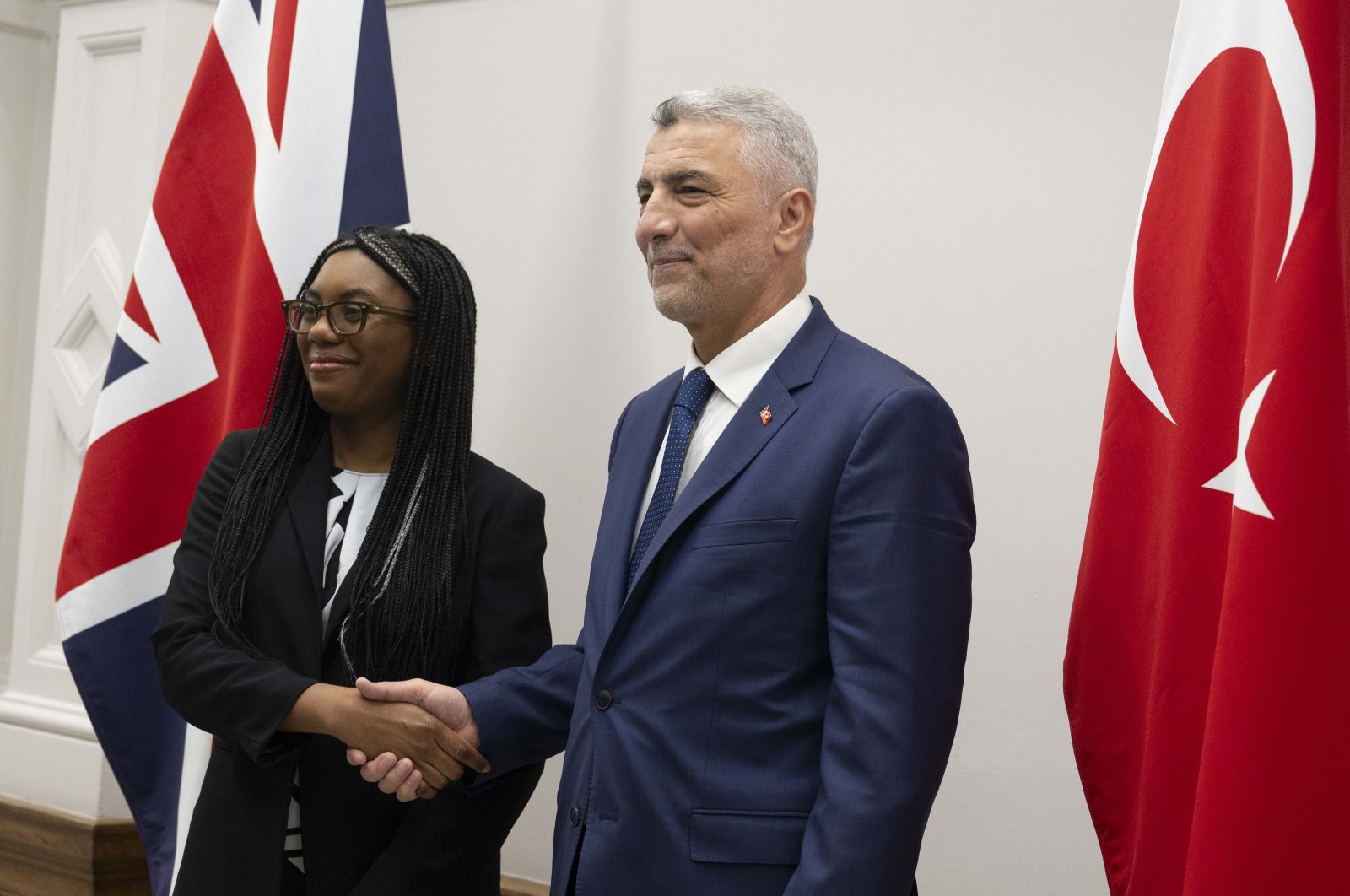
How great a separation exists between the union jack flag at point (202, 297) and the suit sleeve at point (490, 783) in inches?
35.3

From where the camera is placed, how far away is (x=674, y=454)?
1630 mm

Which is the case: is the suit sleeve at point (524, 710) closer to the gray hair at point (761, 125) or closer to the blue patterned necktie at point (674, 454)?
the blue patterned necktie at point (674, 454)

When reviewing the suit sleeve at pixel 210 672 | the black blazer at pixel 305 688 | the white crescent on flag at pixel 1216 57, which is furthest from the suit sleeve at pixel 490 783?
the white crescent on flag at pixel 1216 57

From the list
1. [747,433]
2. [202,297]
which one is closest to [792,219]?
[747,433]

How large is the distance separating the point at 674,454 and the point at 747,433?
12cm

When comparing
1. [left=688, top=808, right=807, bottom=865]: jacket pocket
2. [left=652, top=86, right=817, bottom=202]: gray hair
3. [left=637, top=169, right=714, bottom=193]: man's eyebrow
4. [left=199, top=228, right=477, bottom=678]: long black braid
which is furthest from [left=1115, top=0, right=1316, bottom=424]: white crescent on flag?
[left=199, top=228, right=477, bottom=678]: long black braid

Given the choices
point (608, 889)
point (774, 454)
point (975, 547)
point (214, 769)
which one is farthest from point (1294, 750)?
point (214, 769)

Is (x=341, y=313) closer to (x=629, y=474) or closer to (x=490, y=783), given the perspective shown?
(x=629, y=474)

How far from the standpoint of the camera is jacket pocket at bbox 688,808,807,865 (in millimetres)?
1398

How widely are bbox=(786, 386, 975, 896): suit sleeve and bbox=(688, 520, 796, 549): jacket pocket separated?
58 millimetres

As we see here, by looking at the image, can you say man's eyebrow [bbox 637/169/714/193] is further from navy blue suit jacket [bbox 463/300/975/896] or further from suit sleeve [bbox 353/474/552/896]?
suit sleeve [bbox 353/474/552/896]

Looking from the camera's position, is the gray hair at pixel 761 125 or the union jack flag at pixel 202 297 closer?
the gray hair at pixel 761 125

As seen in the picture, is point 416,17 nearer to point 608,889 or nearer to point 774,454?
point 774,454

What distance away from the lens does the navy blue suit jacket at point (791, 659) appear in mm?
1361
